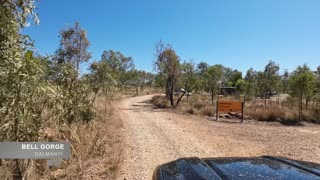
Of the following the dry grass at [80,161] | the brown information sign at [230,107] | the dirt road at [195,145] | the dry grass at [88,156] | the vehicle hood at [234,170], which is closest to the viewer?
the vehicle hood at [234,170]

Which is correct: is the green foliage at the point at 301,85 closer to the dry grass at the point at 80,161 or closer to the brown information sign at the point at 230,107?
the brown information sign at the point at 230,107

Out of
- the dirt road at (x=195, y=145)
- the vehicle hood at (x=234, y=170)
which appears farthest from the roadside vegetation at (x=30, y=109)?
the vehicle hood at (x=234, y=170)

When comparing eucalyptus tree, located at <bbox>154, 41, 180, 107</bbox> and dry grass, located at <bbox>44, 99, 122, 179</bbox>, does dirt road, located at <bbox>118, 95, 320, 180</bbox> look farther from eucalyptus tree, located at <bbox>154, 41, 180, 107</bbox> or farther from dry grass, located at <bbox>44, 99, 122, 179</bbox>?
eucalyptus tree, located at <bbox>154, 41, 180, 107</bbox>

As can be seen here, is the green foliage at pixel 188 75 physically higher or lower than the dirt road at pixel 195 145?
higher

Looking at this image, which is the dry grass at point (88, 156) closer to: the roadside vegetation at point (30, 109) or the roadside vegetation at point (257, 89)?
the roadside vegetation at point (30, 109)

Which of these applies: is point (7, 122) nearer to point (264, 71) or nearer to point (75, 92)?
point (75, 92)

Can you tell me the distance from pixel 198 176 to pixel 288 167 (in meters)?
0.97

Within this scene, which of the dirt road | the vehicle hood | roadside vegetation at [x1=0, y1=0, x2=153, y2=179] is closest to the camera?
the vehicle hood

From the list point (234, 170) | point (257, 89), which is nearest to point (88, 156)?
point (234, 170)

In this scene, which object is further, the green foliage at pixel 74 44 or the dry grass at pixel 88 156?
the green foliage at pixel 74 44

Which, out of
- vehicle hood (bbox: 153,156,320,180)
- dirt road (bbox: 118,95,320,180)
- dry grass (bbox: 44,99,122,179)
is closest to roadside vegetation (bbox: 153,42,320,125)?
dirt road (bbox: 118,95,320,180)

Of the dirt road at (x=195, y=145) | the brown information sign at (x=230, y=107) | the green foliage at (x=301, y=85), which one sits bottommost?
the dirt road at (x=195, y=145)

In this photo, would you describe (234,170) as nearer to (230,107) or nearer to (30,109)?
(30,109)

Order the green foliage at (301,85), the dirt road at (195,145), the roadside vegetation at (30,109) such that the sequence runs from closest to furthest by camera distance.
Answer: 1. the roadside vegetation at (30,109)
2. the dirt road at (195,145)
3. the green foliage at (301,85)
